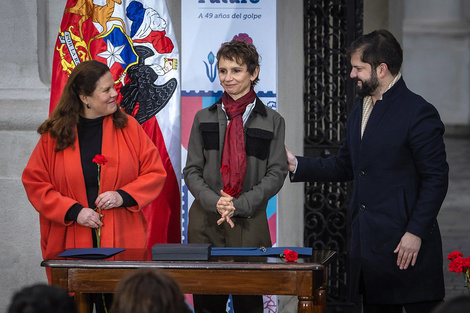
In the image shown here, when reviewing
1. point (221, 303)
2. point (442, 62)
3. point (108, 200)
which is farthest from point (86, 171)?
point (442, 62)

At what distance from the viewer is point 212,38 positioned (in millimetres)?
5539

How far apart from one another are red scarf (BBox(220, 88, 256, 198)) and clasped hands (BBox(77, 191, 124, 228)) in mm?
585

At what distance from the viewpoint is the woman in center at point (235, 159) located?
14.1 ft

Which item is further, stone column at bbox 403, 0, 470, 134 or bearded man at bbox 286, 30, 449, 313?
stone column at bbox 403, 0, 470, 134

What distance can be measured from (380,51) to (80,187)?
5.67 ft

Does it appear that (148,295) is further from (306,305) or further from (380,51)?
(380,51)

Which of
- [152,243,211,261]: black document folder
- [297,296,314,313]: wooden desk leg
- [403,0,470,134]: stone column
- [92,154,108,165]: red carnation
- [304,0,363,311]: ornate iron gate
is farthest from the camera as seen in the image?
[403,0,470,134]: stone column

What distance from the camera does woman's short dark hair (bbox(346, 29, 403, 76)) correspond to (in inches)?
157

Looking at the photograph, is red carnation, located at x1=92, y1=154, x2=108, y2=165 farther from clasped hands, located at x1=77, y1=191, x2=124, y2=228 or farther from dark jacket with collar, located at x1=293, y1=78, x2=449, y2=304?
dark jacket with collar, located at x1=293, y1=78, x2=449, y2=304

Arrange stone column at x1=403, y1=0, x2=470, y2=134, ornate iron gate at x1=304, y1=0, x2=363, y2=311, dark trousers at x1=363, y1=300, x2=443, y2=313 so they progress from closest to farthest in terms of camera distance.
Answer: dark trousers at x1=363, y1=300, x2=443, y2=313
ornate iron gate at x1=304, y1=0, x2=363, y2=311
stone column at x1=403, y1=0, x2=470, y2=134

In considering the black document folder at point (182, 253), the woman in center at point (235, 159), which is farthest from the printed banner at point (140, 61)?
the black document folder at point (182, 253)

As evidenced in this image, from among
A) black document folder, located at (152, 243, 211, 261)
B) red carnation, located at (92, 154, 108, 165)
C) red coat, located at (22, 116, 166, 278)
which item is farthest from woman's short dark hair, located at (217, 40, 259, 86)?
black document folder, located at (152, 243, 211, 261)

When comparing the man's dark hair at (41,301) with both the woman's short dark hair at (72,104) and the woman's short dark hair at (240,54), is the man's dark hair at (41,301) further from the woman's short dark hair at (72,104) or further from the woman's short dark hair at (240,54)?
the woman's short dark hair at (240,54)

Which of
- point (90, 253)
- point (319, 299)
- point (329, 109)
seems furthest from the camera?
point (329, 109)
